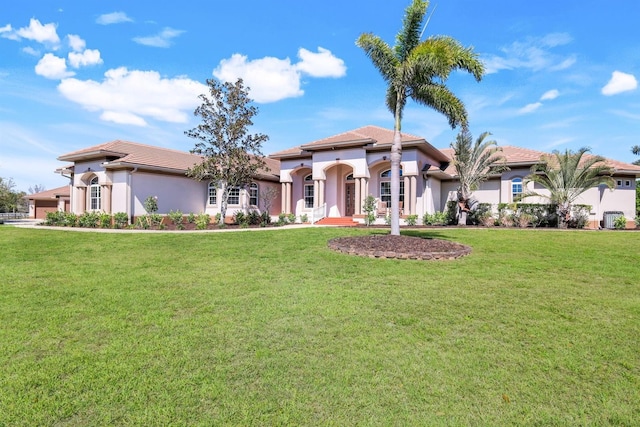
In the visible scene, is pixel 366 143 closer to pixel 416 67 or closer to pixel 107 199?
pixel 416 67

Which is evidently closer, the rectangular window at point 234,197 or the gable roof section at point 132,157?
the gable roof section at point 132,157

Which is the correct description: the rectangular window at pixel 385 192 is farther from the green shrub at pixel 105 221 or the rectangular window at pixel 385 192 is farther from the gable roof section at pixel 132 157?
the green shrub at pixel 105 221

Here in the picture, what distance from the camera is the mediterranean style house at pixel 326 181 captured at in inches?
827

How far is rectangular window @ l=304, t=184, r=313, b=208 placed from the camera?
25.3 m

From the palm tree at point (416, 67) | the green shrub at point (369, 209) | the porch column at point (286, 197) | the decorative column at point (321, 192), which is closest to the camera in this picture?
the palm tree at point (416, 67)

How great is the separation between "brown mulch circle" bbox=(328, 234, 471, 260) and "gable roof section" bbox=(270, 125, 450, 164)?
10826mm

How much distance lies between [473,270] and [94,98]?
20931 millimetres

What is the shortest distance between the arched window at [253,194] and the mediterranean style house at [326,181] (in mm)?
78

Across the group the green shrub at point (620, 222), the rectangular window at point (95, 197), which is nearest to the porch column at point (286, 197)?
the rectangular window at point (95, 197)

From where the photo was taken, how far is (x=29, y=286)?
21.7 ft

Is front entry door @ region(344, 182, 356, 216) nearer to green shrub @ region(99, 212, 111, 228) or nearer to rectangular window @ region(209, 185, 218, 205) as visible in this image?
rectangular window @ region(209, 185, 218, 205)

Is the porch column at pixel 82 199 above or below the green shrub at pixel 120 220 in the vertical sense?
above

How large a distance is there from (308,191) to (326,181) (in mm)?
1952

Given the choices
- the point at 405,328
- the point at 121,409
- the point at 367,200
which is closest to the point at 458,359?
the point at 405,328
